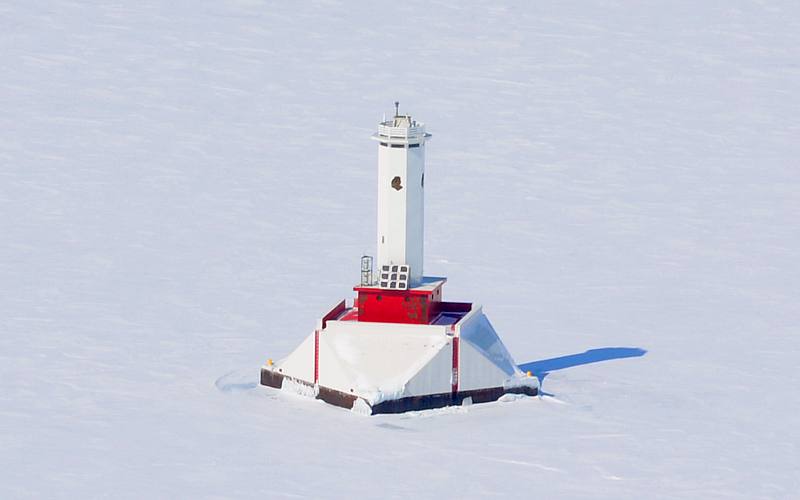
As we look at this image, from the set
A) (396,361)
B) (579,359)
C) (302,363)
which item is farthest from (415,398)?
(579,359)

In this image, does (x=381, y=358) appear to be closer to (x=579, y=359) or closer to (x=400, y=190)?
(x=400, y=190)

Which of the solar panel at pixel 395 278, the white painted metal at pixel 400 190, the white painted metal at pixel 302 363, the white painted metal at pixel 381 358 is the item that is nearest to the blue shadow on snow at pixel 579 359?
the white painted metal at pixel 381 358

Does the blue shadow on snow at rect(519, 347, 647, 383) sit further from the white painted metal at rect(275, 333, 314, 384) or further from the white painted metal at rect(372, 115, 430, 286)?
the white painted metal at rect(275, 333, 314, 384)

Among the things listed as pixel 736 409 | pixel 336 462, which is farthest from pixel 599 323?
pixel 336 462

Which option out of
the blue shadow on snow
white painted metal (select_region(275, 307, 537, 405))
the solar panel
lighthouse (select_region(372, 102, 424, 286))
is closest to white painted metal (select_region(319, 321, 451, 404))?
white painted metal (select_region(275, 307, 537, 405))

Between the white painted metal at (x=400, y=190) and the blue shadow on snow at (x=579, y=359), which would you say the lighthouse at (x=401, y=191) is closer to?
the white painted metal at (x=400, y=190)

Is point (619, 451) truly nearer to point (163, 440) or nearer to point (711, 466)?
point (711, 466)

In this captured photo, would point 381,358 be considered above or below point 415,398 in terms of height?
above
